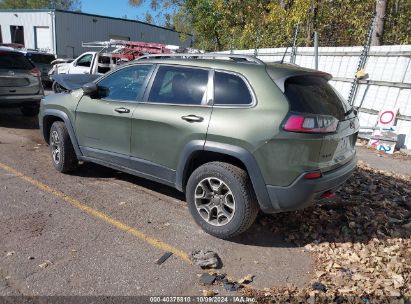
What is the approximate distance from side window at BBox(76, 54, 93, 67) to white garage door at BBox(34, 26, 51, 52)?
15827 millimetres

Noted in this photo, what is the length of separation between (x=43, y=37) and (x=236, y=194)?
2883cm

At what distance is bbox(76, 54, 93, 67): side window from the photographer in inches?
539

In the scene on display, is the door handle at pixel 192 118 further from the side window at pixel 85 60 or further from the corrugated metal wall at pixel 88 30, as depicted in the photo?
the corrugated metal wall at pixel 88 30

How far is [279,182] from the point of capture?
11.2 feet

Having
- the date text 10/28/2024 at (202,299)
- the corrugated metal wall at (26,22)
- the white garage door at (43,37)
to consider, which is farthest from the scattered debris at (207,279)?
the white garage door at (43,37)

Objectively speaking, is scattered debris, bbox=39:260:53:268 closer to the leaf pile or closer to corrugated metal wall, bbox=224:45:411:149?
the leaf pile

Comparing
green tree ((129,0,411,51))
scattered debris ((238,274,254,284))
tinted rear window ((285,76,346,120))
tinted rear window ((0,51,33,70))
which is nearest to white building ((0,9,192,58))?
green tree ((129,0,411,51))

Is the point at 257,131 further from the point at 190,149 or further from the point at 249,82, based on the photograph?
the point at 190,149

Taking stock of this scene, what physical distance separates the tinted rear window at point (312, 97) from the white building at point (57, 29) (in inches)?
1067

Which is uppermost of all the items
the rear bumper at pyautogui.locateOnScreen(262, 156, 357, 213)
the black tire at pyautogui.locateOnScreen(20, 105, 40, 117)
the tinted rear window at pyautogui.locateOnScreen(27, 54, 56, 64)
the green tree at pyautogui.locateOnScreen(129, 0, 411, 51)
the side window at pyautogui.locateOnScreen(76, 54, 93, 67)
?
the green tree at pyautogui.locateOnScreen(129, 0, 411, 51)

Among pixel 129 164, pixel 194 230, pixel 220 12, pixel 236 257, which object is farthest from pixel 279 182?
pixel 220 12

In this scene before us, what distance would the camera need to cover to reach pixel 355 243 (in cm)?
391

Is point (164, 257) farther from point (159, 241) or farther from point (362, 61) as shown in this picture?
point (362, 61)

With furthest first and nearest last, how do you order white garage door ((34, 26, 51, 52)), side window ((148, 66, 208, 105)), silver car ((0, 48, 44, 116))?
1. white garage door ((34, 26, 51, 52))
2. silver car ((0, 48, 44, 116))
3. side window ((148, 66, 208, 105))
